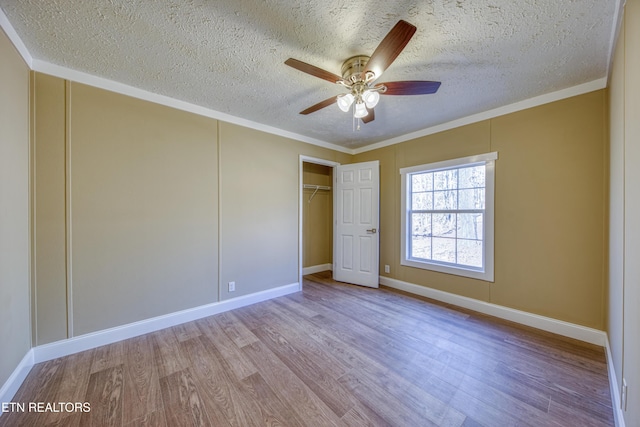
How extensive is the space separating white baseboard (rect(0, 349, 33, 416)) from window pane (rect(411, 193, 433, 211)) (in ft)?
14.0

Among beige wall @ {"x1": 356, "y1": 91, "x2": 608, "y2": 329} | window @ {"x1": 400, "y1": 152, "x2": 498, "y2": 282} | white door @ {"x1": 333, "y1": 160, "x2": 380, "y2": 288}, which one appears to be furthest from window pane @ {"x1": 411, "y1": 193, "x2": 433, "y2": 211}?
beige wall @ {"x1": 356, "y1": 91, "x2": 608, "y2": 329}

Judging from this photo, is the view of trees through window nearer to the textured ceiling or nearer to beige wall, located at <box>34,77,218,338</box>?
the textured ceiling

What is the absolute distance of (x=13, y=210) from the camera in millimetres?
1647

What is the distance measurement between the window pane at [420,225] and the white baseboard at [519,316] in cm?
78

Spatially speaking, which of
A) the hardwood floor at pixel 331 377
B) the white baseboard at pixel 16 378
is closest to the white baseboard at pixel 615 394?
the hardwood floor at pixel 331 377

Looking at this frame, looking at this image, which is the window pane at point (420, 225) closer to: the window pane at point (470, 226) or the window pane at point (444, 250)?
the window pane at point (444, 250)

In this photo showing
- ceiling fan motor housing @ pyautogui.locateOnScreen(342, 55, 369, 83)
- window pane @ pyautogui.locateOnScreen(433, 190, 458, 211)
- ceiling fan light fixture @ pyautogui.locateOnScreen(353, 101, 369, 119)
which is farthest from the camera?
window pane @ pyautogui.locateOnScreen(433, 190, 458, 211)

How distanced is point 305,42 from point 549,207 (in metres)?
2.85

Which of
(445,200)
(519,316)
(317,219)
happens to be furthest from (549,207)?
(317,219)

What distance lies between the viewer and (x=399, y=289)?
149 inches

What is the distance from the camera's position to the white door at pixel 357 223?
393 centimetres

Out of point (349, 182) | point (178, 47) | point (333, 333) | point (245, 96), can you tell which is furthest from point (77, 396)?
point (349, 182)

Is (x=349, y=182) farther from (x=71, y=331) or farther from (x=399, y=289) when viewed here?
(x=71, y=331)

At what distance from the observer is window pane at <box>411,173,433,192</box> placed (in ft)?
11.6
